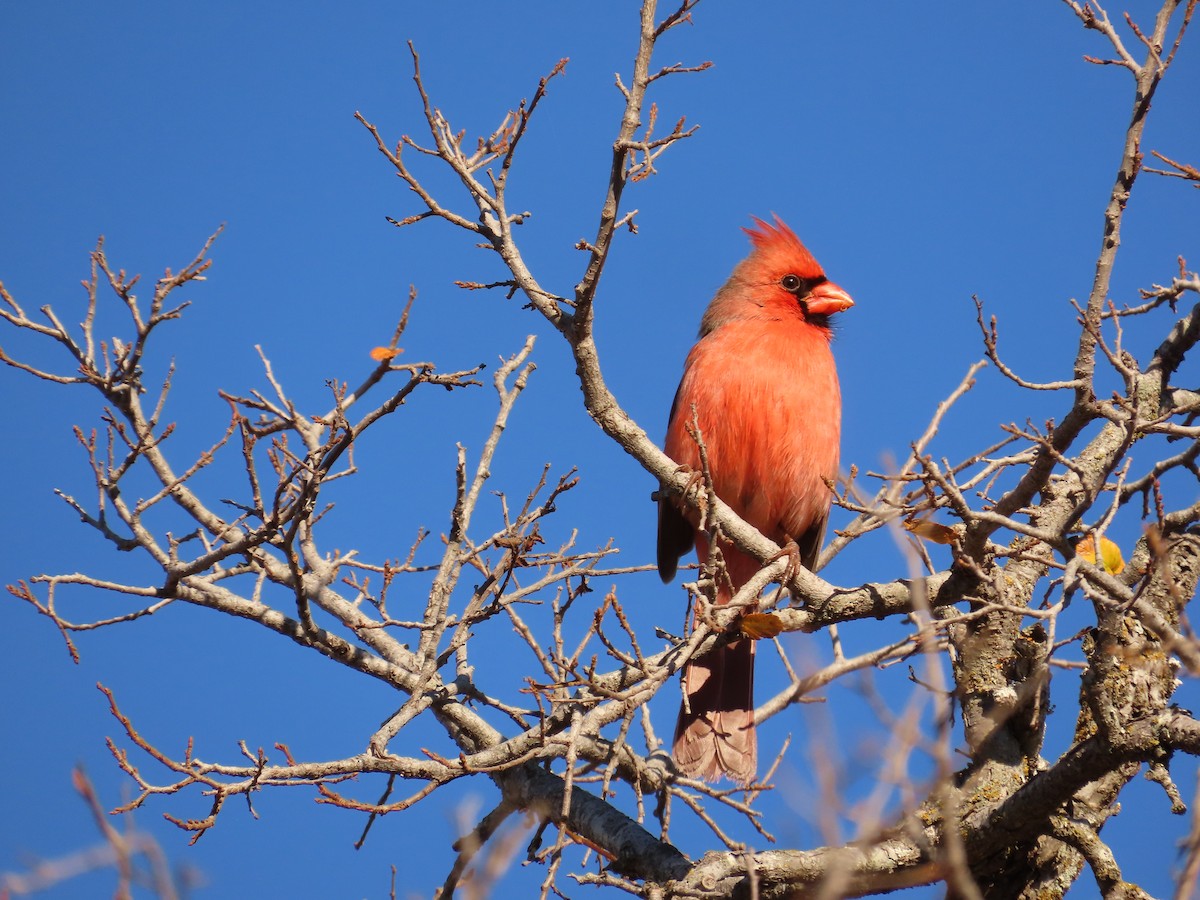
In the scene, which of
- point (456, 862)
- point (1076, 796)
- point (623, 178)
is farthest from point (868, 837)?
point (456, 862)

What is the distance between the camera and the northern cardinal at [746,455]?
5070mm

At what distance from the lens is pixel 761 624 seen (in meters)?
3.52

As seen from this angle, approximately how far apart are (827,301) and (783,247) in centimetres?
38

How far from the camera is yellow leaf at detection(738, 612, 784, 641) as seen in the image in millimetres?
3506

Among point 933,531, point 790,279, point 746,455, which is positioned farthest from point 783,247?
point 933,531

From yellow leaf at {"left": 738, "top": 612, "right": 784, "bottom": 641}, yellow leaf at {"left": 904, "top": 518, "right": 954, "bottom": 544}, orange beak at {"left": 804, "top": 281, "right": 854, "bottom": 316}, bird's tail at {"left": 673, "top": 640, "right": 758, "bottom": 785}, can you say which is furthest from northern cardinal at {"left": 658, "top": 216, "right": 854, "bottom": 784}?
yellow leaf at {"left": 904, "top": 518, "right": 954, "bottom": 544}

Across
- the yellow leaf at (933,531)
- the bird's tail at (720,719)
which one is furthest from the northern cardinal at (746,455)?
the yellow leaf at (933,531)

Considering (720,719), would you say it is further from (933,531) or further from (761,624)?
(933,531)

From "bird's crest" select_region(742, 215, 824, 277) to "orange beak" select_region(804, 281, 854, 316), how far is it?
0.42ft

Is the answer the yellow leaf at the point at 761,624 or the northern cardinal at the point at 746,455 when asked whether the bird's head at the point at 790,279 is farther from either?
the yellow leaf at the point at 761,624

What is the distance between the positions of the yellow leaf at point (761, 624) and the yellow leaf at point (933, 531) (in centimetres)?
48

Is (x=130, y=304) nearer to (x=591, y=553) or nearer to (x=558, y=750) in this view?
(x=591, y=553)

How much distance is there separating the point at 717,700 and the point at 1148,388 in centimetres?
225

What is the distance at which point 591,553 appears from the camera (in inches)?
168
